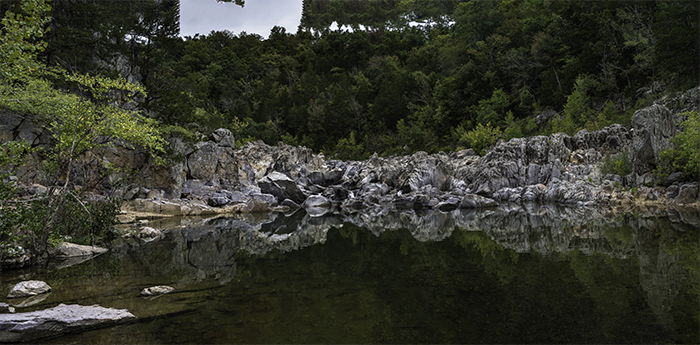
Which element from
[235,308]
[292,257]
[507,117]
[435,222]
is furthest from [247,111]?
[235,308]

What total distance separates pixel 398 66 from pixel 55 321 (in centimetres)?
5771

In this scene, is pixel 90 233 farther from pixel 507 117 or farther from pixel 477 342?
pixel 507 117

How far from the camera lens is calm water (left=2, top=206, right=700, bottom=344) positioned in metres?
5.13

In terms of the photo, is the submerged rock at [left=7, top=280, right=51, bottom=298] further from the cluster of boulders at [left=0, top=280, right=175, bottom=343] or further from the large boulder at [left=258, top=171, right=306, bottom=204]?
the large boulder at [left=258, top=171, right=306, bottom=204]

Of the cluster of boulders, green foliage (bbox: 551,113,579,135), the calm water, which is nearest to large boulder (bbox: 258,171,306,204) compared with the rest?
the calm water

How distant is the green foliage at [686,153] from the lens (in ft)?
61.1

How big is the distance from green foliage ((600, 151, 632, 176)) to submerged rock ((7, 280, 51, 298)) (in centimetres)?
2567

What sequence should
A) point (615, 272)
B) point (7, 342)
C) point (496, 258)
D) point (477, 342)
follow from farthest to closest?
1. point (496, 258)
2. point (615, 272)
3. point (7, 342)
4. point (477, 342)

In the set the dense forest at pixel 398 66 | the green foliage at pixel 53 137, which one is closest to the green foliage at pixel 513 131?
the dense forest at pixel 398 66

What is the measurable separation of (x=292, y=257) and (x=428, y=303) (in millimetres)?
5342

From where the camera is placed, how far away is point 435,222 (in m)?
18.5

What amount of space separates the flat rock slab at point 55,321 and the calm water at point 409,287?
19 cm

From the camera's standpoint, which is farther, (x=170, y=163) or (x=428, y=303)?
(x=170, y=163)

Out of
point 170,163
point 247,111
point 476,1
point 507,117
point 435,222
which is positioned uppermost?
point 476,1
